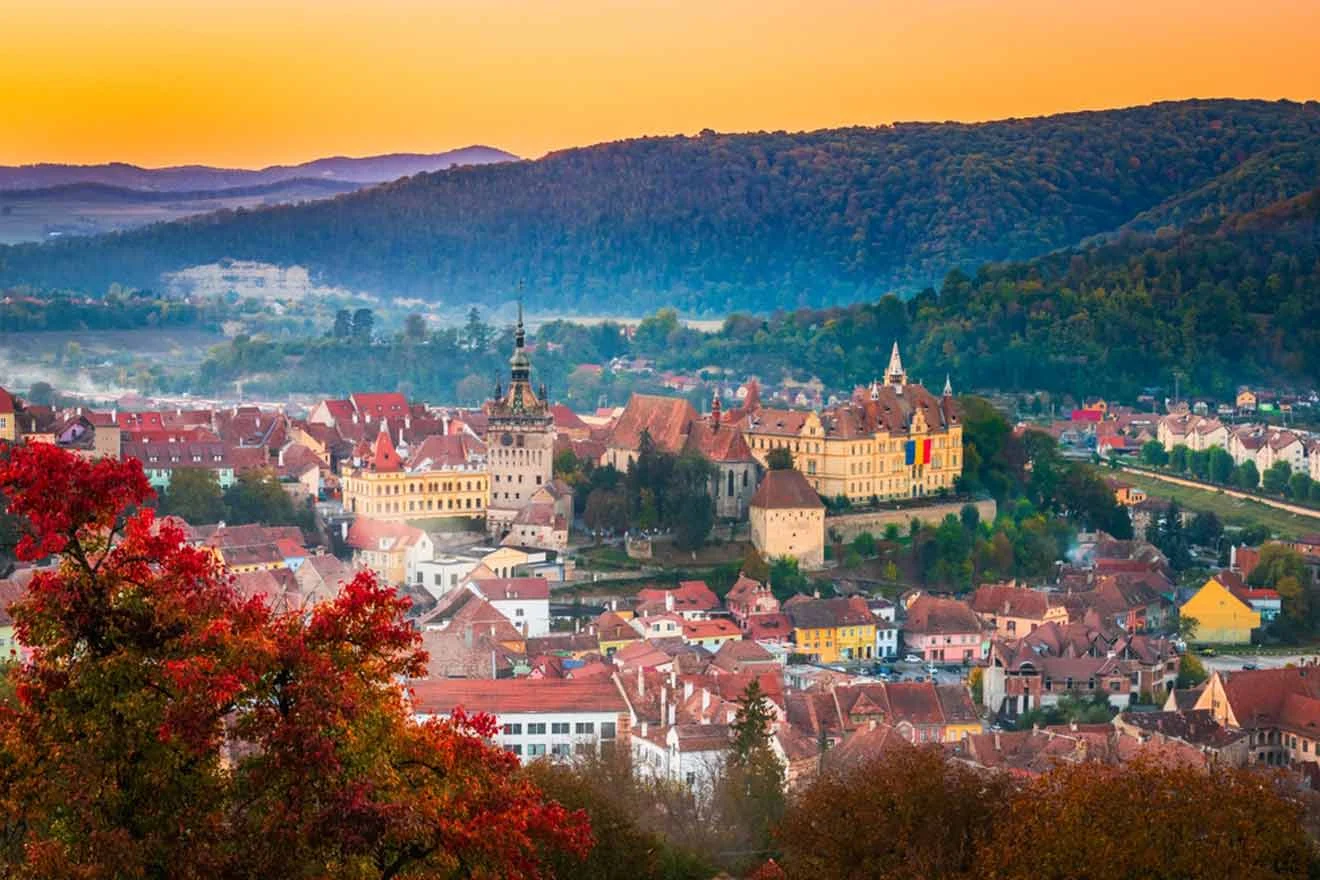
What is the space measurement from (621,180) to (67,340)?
68363 mm

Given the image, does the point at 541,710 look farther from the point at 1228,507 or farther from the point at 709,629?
the point at 1228,507

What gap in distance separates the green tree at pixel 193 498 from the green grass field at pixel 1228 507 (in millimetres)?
28869

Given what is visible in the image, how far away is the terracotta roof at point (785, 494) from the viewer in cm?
5203

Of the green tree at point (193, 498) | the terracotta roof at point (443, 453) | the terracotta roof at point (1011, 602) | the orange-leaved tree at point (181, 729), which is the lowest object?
the terracotta roof at point (1011, 602)

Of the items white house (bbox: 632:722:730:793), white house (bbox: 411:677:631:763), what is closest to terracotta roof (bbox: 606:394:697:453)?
white house (bbox: 411:677:631:763)

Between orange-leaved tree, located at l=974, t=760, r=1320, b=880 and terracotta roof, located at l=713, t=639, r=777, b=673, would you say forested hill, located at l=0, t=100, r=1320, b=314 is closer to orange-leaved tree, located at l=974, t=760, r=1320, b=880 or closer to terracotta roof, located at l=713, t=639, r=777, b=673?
terracotta roof, located at l=713, t=639, r=777, b=673

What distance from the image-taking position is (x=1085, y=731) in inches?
1404

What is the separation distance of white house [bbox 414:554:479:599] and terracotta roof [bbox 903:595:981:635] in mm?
8662

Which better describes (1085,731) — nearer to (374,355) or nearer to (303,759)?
(303,759)

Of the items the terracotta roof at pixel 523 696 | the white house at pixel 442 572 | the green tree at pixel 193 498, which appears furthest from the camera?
the green tree at pixel 193 498

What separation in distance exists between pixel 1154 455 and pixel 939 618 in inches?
1253

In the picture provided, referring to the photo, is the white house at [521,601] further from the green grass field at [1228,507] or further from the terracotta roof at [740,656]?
the green grass field at [1228,507]

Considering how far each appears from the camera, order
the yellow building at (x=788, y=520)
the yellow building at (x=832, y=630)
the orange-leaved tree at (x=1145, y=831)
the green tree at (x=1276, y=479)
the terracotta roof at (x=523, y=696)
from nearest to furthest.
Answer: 1. the orange-leaved tree at (x=1145, y=831)
2. the terracotta roof at (x=523, y=696)
3. the yellow building at (x=832, y=630)
4. the yellow building at (x=788, y=520)
5. the green tree at (x=1276, y=479)

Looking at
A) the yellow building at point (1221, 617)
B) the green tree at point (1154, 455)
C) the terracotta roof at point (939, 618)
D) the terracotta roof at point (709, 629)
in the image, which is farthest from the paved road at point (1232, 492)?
the terracotta roof at point (709, 629)
